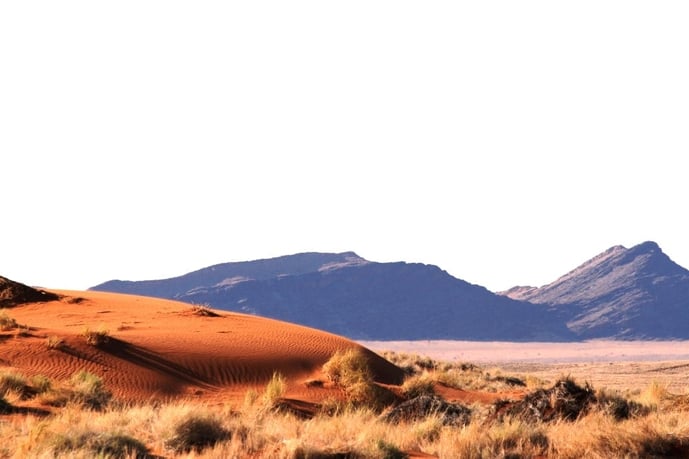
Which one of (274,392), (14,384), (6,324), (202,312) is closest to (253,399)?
(274,392)

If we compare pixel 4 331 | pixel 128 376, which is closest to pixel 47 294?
pixel 4 331

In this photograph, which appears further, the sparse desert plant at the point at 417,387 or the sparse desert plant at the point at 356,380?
the sparse desert plant at the point at 417,387

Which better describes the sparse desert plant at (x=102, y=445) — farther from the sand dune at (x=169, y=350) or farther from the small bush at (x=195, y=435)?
the sand dune at (x=169, y=350)

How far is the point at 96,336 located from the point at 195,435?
1255 cm

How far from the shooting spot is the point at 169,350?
28.5m

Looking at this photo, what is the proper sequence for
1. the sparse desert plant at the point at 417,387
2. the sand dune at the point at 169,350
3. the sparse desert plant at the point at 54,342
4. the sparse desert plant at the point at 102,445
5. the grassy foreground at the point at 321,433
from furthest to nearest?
the sparse desert plant at the point at 417,387, the sparse desert plant at the point at 54,342, the sand dune at the point at 169,350, the grassy foreground at the point at 321,433, the sparse desert plant at the point at 102,445

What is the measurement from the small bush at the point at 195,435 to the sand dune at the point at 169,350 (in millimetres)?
8123

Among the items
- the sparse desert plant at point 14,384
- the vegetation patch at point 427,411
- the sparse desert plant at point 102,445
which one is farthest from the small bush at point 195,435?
the sparse desert plant at point 14,384

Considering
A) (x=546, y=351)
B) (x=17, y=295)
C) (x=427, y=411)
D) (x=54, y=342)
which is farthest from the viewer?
(x=546, y=351)

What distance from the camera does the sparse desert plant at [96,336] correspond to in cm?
2716

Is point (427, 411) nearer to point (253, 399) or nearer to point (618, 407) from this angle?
point (618, 407)

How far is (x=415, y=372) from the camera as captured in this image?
124 feet

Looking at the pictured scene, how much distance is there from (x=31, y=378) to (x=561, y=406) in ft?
36.6

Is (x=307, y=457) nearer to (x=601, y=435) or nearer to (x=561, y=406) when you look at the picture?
(x=601, y=435)
